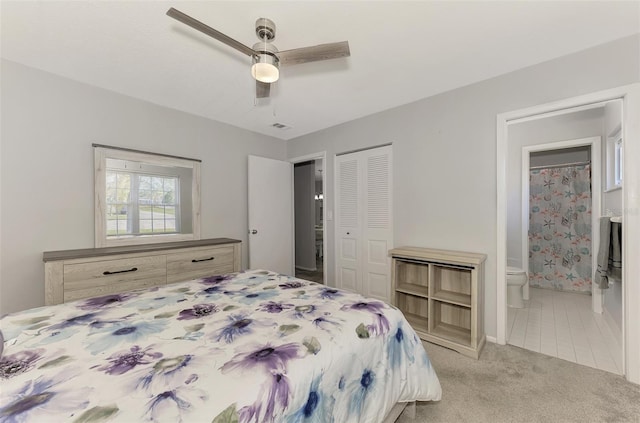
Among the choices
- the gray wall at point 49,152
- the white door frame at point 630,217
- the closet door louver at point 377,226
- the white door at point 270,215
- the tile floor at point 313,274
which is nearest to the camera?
the white door frame at point 630,217

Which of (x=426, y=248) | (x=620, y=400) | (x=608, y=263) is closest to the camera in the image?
(x=620, y=400)

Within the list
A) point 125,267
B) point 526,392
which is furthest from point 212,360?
point 526,392

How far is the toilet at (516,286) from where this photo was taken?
129 inches

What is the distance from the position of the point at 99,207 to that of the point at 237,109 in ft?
5.70

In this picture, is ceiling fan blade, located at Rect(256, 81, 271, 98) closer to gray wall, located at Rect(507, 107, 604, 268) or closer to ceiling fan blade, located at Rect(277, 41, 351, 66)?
ceiling fan blade, located at Rect(277, 41, 351, 66)

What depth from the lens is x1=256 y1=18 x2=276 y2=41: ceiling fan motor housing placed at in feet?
5.34

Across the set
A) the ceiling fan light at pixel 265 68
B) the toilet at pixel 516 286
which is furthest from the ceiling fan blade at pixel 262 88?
the toilet at pixel 516 286

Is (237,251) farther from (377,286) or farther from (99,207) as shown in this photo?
(377,286)

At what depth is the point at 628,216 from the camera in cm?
189

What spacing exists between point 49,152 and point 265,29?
222 cm

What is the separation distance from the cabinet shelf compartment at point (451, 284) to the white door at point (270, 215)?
2.21m

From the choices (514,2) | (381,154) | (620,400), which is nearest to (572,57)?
(514,2)

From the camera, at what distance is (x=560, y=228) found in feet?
13.0

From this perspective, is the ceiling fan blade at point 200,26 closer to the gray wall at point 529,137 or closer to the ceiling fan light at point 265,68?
the ceiling fan light at point 265,68
